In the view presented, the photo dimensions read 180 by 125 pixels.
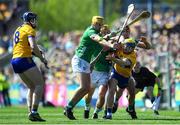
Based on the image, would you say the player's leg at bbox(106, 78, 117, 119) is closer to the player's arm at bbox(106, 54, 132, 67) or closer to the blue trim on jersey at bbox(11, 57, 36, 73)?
the player's arm at bbox(106, 54, 132, 67)

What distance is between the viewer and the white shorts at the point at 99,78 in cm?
2358

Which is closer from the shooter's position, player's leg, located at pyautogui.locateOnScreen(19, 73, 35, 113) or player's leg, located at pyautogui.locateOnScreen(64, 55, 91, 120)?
player's leg, located at pyautogui.locateOnScreen(19, 73, 35, 113)

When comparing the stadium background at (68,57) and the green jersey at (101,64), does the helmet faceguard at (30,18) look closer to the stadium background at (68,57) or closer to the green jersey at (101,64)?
the green jersey at (101,64)

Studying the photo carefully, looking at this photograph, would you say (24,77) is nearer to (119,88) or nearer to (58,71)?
(119,88)

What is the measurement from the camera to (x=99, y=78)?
23.6m

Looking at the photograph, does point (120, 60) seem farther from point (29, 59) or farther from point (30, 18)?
point (30, 18)

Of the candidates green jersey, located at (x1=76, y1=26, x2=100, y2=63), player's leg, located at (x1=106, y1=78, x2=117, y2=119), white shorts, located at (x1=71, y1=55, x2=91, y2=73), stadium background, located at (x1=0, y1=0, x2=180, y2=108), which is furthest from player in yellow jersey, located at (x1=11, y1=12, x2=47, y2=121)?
stadium background, located at (x1=0, y1=0, x2=180, y2=108)

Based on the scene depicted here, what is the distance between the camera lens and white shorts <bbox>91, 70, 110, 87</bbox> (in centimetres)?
Answer: 2358

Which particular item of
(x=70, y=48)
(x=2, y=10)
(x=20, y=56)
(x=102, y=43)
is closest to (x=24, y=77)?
(x=20, y=56)

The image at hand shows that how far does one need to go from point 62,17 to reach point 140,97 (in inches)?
1752

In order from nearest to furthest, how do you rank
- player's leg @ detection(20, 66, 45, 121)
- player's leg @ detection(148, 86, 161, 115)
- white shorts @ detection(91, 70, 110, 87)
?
player's leg @ detection(20, 66, 45, 121)
white shorts @ detection(91, 70, 110, 87)
player's leg @ detection(148, 86, 161, 115)

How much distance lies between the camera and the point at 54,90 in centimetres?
4050

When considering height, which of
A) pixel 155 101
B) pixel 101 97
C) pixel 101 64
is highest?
pixel 101 64

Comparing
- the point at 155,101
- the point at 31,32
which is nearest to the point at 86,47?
the point at 31,32
